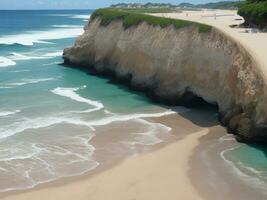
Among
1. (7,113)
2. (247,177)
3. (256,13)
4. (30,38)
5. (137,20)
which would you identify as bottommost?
(30,38)

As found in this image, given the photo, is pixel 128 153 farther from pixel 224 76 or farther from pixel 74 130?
pixel 224 76

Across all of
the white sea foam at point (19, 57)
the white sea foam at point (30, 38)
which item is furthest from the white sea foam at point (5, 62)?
the white sea foam at point (30, 38)

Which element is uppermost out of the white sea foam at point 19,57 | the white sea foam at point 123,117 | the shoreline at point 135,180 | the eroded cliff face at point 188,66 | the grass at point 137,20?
the grass at point 137,20

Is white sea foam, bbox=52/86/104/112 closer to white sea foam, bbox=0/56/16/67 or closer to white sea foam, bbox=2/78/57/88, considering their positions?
white sea foam, bbox=2/78/57/88

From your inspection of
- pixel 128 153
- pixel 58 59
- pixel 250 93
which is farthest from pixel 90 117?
pixel 58 59

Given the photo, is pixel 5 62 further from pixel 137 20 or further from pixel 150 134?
pixel 150 134

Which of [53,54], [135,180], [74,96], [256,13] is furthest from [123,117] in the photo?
[53,54]

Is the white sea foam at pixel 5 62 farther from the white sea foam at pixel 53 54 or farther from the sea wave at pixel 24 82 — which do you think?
the sea wave at pixel 24 82
